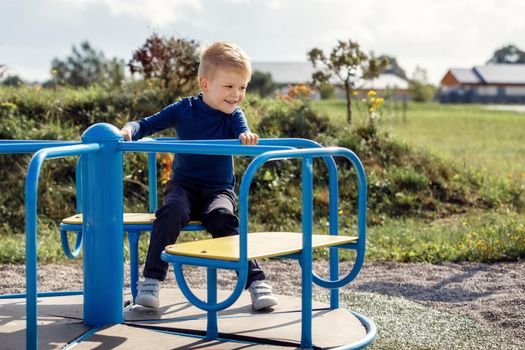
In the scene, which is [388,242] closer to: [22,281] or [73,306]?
[22,281]

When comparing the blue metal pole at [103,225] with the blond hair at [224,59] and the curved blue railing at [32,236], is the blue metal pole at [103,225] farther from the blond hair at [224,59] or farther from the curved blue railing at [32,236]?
the blond hair at [224,59]

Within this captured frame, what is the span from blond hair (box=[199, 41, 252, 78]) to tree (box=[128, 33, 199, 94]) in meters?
6.14

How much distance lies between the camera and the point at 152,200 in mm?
4738

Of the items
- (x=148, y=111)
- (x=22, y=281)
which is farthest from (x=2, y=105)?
(x=22, y=281)

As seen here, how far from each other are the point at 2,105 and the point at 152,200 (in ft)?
19.3

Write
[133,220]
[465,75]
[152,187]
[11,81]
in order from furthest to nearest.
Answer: [465,75] → [11,81] → [152,187] → [133,220]

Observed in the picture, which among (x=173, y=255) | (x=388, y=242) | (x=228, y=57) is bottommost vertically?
(x=388, y=242)

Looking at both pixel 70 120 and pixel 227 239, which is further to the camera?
pixel 70 120

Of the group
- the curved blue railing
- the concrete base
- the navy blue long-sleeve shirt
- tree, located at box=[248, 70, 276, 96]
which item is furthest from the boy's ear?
tree, located at box=[248, 70, 276, 96]

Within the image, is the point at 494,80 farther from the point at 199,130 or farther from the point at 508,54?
the point at 199,130

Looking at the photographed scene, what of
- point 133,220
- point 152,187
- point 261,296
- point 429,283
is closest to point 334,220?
point 261,296

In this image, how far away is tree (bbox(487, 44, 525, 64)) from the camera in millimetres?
105688

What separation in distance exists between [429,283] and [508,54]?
353ft

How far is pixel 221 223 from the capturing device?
4172mm
